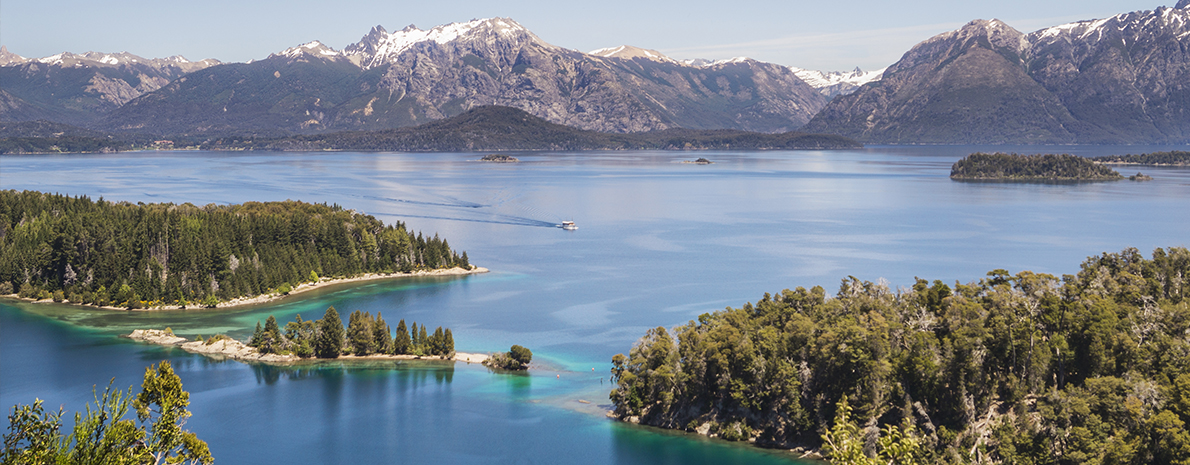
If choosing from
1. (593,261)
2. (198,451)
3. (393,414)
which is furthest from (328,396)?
(593,261)

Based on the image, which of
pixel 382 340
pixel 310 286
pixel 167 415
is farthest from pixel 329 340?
pixel 167 415

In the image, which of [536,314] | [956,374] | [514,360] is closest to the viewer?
[956,374]

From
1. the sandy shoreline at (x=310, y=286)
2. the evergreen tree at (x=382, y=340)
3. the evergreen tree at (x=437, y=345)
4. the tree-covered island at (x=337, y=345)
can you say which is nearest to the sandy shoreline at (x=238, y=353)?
the tree-covered island at (x=337, y=345)

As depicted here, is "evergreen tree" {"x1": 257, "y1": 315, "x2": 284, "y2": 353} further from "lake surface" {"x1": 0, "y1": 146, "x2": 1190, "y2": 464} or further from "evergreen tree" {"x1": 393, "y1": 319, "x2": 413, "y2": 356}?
"evergreen tree" {"x1": 393, "y1": 319, "x2": 413, "y2": 356}

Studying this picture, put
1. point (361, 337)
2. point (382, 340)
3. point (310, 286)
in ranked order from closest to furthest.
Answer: point (361, 337), point (382, 340), point (310, 286)

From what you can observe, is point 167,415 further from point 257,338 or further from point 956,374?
point 257,338

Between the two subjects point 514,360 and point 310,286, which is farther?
point 310,286

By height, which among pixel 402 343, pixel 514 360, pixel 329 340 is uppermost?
pixel 329 340

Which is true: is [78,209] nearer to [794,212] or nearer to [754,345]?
[754,345]
